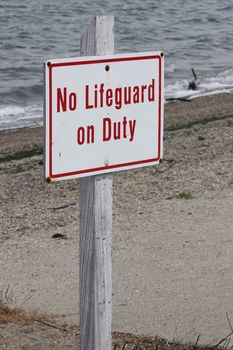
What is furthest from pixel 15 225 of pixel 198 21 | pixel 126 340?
pixel 198 21

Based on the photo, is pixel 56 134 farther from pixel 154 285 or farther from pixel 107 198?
pixel 154 285

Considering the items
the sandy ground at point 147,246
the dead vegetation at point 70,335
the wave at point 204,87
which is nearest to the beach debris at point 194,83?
the wave at point 204,87

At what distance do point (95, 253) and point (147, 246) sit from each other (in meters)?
3.49

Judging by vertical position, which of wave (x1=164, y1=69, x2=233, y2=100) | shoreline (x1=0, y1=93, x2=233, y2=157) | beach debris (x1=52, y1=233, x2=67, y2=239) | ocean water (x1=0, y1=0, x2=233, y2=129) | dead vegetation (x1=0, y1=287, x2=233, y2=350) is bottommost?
ocean water (x1=0, y1=0, x2=233, y2=129)

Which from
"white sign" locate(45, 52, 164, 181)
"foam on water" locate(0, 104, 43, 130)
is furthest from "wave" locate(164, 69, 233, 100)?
"white sign" locate(45, 52, 164, 181)

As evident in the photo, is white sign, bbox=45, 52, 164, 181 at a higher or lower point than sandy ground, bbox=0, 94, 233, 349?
higher

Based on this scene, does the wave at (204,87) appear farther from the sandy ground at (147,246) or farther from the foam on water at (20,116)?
the sandy ground at (147,246)

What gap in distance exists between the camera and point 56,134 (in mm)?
3598

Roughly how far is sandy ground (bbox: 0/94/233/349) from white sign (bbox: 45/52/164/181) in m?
1.73

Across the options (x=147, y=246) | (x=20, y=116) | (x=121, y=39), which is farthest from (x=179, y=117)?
(x=121, y=39)

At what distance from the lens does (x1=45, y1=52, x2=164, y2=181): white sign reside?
359 cm

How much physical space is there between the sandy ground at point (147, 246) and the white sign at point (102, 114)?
5.68 feet

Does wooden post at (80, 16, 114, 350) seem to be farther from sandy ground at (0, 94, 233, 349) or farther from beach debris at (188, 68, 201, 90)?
beach debris at (188, 68, 201, 90)

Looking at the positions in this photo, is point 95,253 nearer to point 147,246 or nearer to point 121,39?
point 147,246
